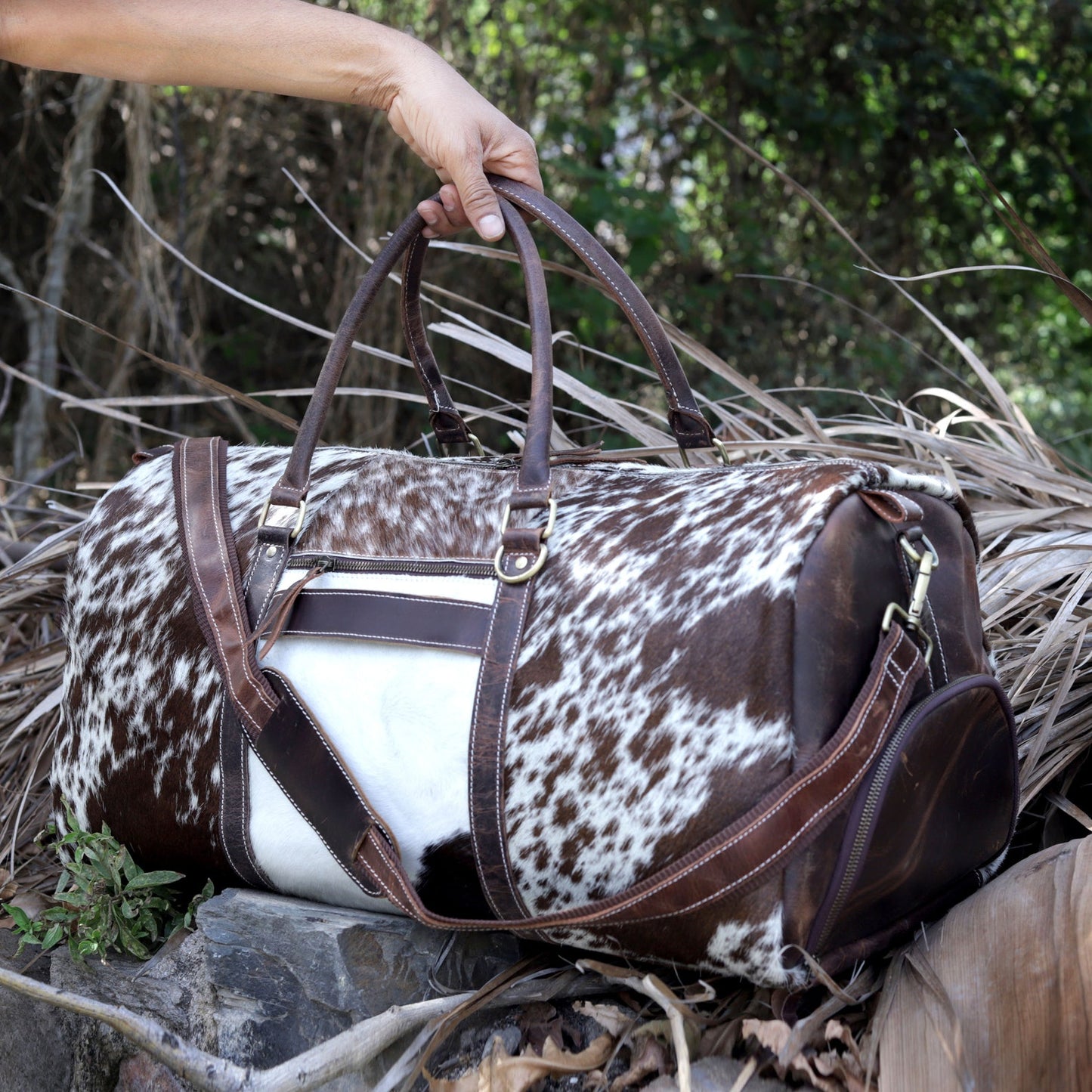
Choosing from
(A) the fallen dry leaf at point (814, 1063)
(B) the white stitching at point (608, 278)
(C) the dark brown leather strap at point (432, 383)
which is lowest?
(A) the fallen dry leaf at point (814, 1063)

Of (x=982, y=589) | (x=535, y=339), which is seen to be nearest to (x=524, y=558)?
(x=535, y=339)

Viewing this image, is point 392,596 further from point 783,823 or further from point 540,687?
point 783,823

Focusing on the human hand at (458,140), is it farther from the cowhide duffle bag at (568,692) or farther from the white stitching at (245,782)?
the white stitching at (245,782)

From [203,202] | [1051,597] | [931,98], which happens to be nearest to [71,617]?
[1051,597]

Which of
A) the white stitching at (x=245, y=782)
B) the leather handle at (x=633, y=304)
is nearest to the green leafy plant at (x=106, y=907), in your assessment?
the white stitching at (x=245, y=782)

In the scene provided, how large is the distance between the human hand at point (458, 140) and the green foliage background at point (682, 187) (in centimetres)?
258

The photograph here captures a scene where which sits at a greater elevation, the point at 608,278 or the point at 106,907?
the point at 608,278

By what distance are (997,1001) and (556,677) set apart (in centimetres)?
58

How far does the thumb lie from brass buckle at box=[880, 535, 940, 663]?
0.74m

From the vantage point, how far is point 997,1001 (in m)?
1.08

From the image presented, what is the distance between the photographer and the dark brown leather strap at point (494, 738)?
4.02 feet

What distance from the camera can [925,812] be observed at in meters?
1.18

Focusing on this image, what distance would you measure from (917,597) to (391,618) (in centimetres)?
63

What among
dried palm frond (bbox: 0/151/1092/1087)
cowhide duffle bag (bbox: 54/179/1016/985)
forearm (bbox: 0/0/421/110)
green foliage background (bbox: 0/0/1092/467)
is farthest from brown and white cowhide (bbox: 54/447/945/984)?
green foliage background (bbox: 0/0/1092/467)
